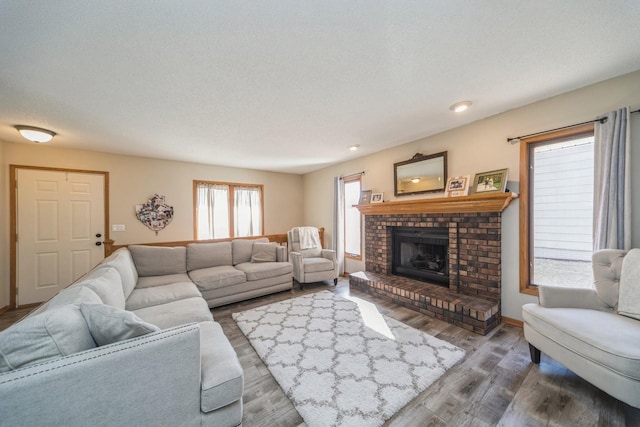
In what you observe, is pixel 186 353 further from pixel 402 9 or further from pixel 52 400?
pixel 402 9

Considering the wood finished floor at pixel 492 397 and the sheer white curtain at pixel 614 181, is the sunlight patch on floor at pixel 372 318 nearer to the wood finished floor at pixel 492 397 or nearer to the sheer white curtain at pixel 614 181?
the wood finished floor at pixel 492 397

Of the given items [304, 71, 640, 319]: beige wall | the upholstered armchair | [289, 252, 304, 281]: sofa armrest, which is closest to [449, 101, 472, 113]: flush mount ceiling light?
[304, 71, 640, 319]: beige wall

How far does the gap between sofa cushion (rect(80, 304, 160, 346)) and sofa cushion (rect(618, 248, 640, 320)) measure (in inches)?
126

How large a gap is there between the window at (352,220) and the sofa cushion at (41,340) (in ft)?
13.2

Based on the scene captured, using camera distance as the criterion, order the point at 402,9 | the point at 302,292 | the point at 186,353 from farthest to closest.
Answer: the point at 302,292
the point at 402,9
the point at 186,353

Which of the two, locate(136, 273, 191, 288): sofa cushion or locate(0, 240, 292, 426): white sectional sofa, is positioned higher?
locate(0, 240, 292, 426): white sectional sofa

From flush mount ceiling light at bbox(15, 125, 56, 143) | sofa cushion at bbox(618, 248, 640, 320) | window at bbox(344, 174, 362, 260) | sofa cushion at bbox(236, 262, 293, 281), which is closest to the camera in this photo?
sofa cushion at bbox(618, 248, 640, 320)

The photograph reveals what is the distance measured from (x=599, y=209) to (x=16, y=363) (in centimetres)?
397

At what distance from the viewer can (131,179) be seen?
4.13 metres

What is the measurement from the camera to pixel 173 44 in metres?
1.54

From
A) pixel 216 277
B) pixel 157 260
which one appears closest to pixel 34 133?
pixel 157 260

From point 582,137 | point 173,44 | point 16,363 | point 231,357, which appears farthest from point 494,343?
point 173,44

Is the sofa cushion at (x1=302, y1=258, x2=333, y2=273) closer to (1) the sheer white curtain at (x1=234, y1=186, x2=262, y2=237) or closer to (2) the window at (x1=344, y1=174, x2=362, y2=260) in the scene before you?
(2) the window at (x1=344, y1=174, x2=362, y2=260)

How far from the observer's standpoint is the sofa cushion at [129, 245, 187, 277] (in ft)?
10.6
